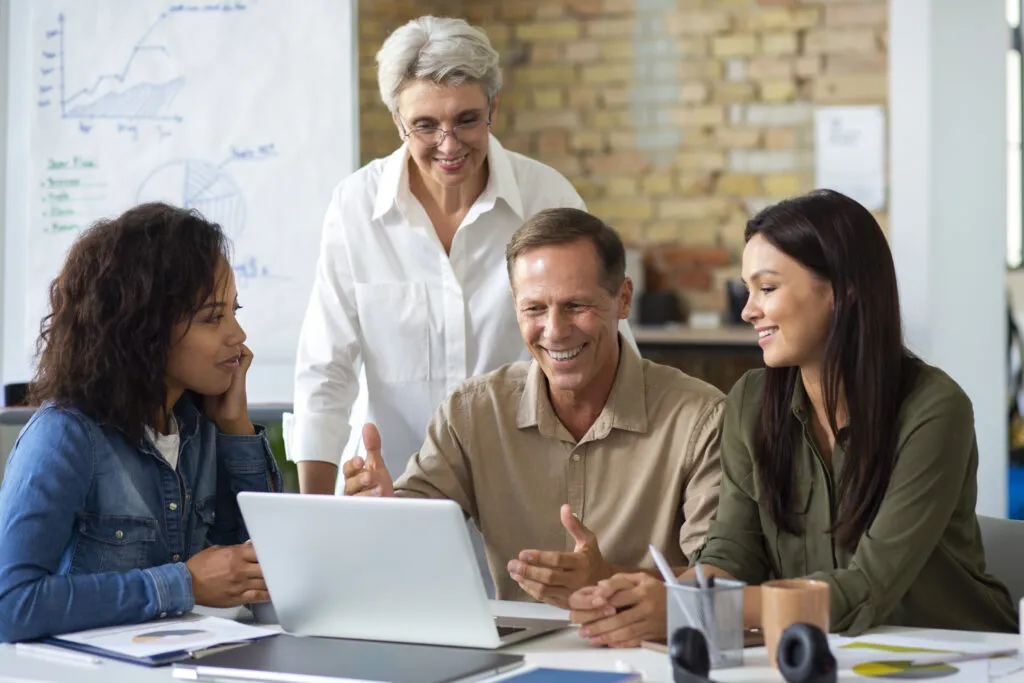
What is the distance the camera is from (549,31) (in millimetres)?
6535

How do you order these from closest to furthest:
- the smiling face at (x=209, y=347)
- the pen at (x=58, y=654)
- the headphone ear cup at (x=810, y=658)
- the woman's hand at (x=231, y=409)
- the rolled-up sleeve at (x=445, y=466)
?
the headphone ear cup at (x=810, y=658)
the pen at (x=58, y=654)
the smiling face at (x=209, y=347)
the woman's hand at (x=231, y=409)
the rolled-up sleeve at (x=445, y=466)

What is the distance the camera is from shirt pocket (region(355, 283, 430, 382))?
263 cm

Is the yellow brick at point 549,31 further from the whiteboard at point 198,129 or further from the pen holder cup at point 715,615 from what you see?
the pen holder cup at point 715,615

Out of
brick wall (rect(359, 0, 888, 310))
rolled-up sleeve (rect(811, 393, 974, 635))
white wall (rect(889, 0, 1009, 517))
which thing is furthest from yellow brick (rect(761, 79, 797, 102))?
rolled-up sleeve (rect(811, 393, 974, 635))

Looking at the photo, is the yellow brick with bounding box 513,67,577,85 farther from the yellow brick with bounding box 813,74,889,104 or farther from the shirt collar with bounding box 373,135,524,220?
the shirt collar with bounding box 373,135,524,220

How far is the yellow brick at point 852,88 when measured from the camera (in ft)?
19.8

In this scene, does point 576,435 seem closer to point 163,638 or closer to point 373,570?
point 373,570

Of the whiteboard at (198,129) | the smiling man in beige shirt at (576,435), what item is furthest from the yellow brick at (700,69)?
the smiling man in beige shirt at (576,435)

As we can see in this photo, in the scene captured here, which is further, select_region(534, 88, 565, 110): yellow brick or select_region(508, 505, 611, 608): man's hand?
select_region(534, 88, 565, 110): yellow brick

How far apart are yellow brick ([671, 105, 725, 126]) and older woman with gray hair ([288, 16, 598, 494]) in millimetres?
3794

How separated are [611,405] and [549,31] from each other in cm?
468

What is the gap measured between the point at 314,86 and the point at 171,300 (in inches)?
56.8

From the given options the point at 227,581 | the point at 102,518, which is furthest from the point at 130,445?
the point at 227,581

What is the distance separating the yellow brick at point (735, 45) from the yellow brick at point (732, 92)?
5.4 inches
